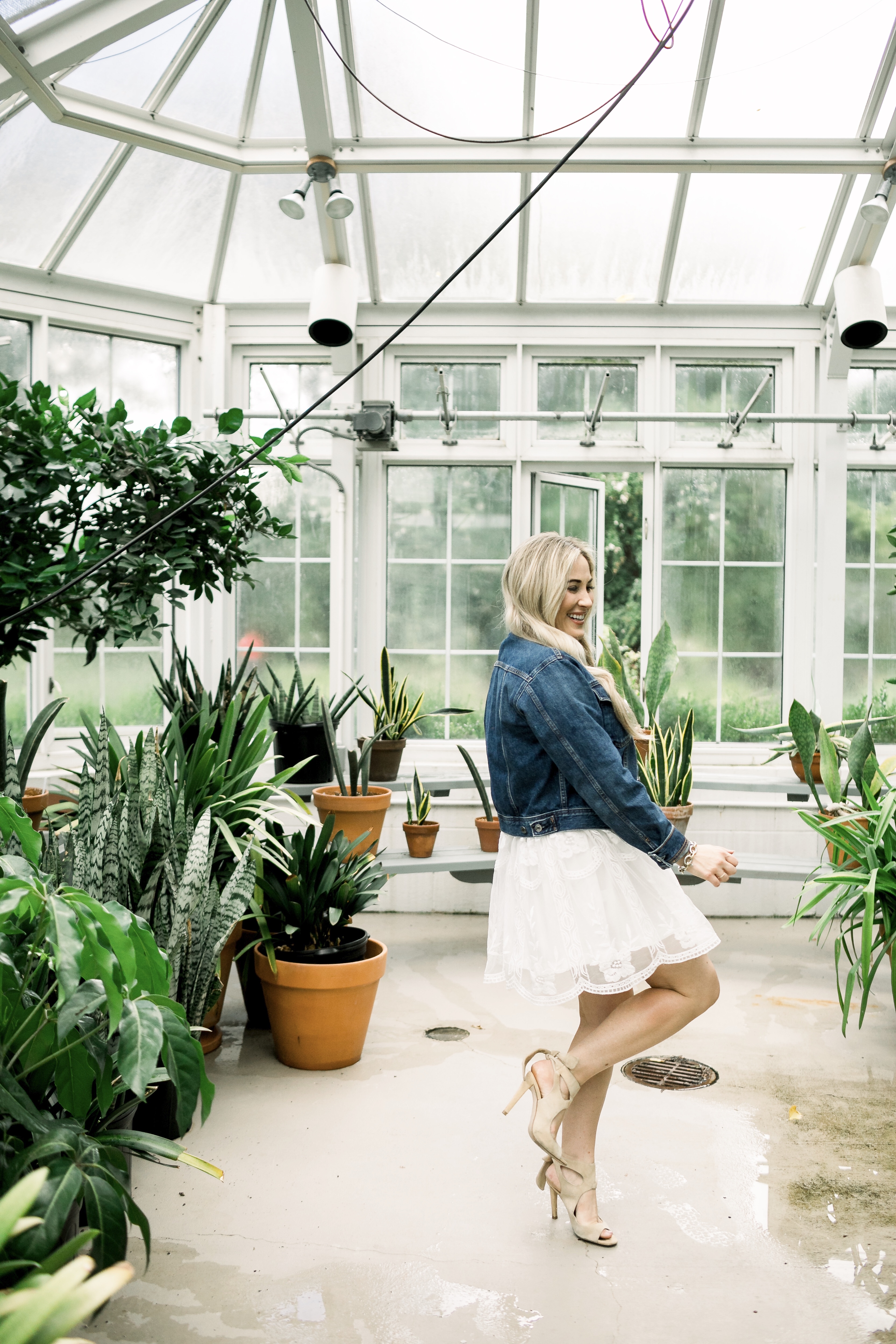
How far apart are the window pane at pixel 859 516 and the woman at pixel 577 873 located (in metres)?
3.37

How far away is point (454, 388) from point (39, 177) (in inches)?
79.5

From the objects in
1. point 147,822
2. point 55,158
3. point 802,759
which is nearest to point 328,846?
point 147,822

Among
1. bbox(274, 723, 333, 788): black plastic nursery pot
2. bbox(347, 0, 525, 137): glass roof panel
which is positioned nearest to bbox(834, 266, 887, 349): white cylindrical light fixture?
bbox(347, 0, 525, 137): glass roof panel

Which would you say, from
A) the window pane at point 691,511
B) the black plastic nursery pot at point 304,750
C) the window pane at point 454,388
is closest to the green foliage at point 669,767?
the window pane at point 691,511

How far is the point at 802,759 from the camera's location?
3805 mm

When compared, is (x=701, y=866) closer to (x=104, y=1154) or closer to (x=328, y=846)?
(x=104, y=1154)

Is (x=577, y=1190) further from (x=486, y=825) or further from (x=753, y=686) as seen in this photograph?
(x=753, y=686)

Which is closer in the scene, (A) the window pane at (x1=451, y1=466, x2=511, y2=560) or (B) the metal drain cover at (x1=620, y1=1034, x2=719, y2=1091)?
(B) the metal drain cover at (x1=620, y1=1034, x2=719, y2=1091)

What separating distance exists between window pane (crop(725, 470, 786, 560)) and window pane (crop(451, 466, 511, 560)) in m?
1.09

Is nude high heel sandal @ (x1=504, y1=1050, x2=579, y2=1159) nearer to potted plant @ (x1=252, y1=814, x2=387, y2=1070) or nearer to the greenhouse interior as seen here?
the greenhouse interior

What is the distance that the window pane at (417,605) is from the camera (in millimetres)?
5055

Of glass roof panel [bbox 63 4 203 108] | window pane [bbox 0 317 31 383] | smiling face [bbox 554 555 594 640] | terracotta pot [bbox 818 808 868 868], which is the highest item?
glass roof panel [bbox 63 4 203 108]

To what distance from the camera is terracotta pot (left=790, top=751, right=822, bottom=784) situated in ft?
14.6

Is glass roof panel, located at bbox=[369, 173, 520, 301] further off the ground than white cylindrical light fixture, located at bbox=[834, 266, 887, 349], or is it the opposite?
glass roof panel, located at bbox=[369, 173, 520, 301]
